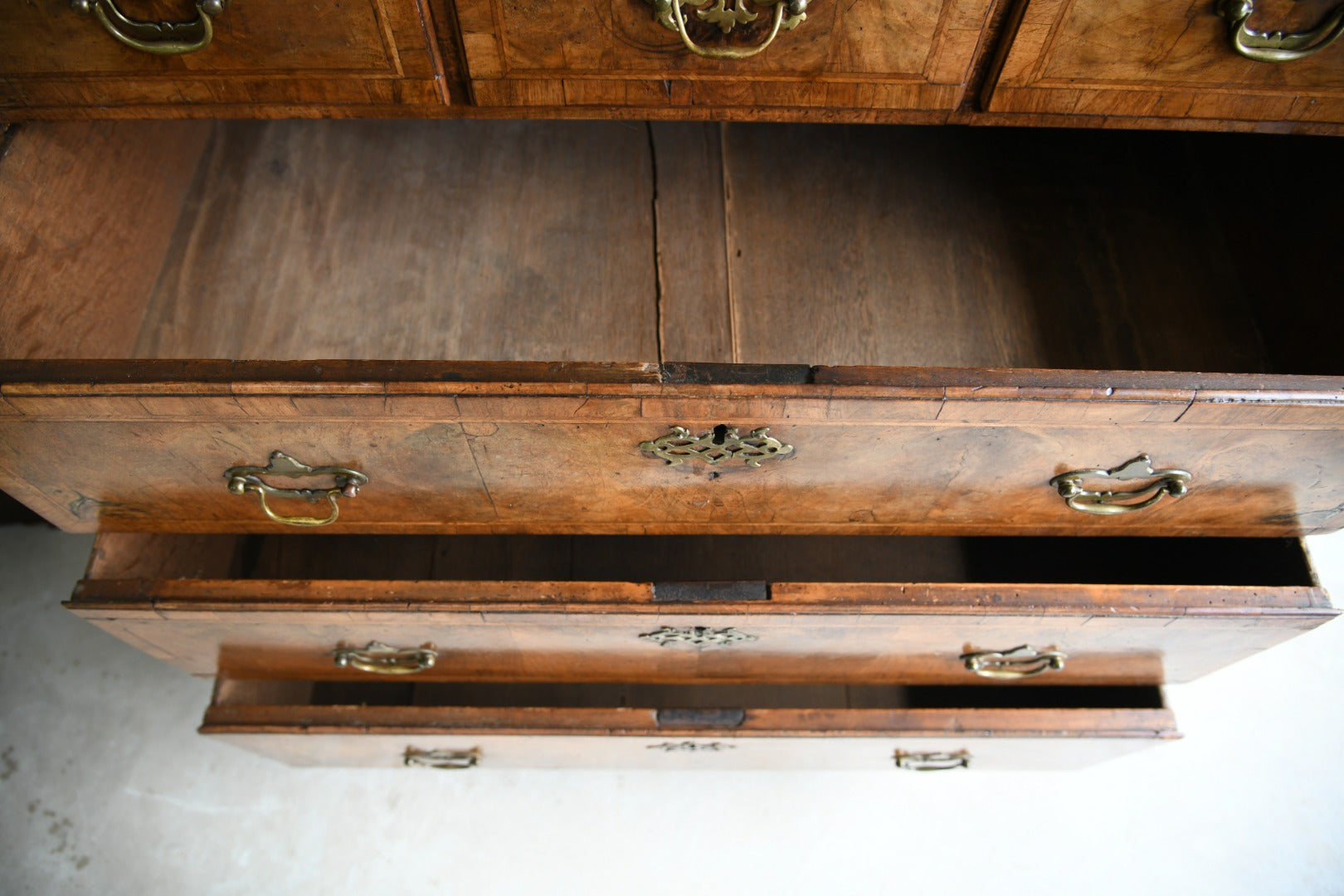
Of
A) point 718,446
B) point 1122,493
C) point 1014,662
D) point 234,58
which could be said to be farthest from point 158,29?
point 1014,662

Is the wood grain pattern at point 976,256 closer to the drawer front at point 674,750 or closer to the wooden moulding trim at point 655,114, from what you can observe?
the wooden moulding trim at point 655,114

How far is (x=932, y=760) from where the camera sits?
3.91 ft

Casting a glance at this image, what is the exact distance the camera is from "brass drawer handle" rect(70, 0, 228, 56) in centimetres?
66

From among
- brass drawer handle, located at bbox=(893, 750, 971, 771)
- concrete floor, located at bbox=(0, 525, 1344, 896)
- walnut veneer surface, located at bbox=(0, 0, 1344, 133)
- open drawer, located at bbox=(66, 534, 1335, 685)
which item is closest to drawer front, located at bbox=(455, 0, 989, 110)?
walnut veneer surface, located at bbox=(0, 0, 1344, 133)

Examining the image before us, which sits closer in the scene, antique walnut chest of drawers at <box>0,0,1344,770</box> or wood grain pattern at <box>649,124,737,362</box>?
antique walnut chest of drawers at <box>0,0,1344,770</box>

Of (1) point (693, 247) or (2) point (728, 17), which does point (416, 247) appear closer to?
(1) point (693, 247)

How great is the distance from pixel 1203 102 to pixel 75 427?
100 cm

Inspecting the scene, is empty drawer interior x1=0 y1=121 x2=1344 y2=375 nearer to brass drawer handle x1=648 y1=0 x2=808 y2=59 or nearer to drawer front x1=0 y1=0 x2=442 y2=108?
drawer front x1=0 y1=0 x2=442 y2=108

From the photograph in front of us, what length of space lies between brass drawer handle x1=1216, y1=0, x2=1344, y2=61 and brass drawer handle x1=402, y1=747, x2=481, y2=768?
1122mm

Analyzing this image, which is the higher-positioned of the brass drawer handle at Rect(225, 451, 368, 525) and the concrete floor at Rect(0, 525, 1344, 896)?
the brass drawer handle at Rect(225, 451, 368, 525)

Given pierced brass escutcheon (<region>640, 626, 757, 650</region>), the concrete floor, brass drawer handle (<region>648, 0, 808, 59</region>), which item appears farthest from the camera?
the concrete floor

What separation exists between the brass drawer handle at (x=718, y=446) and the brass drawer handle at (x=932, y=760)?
622 millimetres

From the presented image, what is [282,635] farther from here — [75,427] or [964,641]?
[964,641]

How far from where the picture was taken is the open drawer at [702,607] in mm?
856
